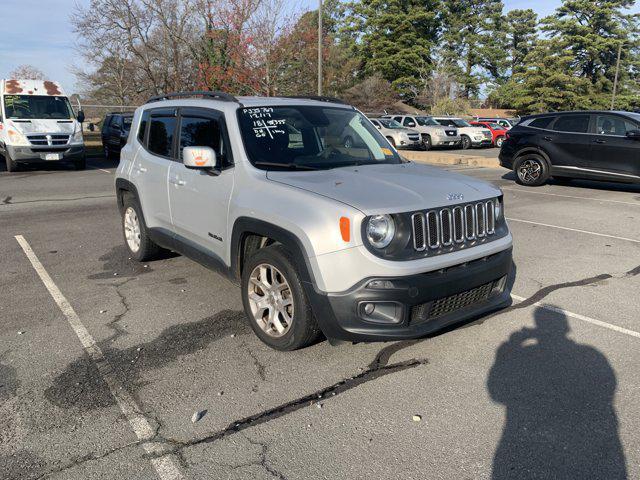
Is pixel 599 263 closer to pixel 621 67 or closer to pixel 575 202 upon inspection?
pixel 575 202

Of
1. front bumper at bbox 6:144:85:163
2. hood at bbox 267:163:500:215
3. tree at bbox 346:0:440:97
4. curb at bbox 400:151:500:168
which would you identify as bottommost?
curb at bbox 400:151:500:168

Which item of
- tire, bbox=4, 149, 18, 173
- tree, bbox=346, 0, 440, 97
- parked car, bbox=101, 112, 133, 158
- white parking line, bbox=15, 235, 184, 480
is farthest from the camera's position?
tree, bbox=346, 0, 440, 97

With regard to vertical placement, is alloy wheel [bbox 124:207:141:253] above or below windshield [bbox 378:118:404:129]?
below

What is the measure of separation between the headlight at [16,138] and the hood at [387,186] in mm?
13274

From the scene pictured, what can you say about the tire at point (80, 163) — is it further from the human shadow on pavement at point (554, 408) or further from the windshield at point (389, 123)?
the human shadow on pavement at point (554, 408)

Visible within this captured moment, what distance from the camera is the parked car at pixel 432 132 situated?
25516 mm

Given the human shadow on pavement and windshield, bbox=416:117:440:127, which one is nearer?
the human shadow on pavement

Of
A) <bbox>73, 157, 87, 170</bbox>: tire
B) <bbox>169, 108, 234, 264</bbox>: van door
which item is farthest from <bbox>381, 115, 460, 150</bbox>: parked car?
<bbox>169, 108, 234, 264</bbox>: van door

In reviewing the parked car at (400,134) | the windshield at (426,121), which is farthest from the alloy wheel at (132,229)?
the windshield at (426,121)

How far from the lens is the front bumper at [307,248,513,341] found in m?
3.14

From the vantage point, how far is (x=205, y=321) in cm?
433

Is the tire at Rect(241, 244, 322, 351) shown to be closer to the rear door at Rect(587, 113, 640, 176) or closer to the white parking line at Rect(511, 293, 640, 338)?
the white parking line at Rect(511, 293, 640, 338)

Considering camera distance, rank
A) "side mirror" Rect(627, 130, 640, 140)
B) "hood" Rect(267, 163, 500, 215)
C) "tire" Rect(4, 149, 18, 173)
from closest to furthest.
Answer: "hood" Rect(267, 163, 500, 215), "side mirror" Rect(627, 130, 640, 140), "tire" Rect(4, 149, 18, 173)

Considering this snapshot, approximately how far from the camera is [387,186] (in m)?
3.56
